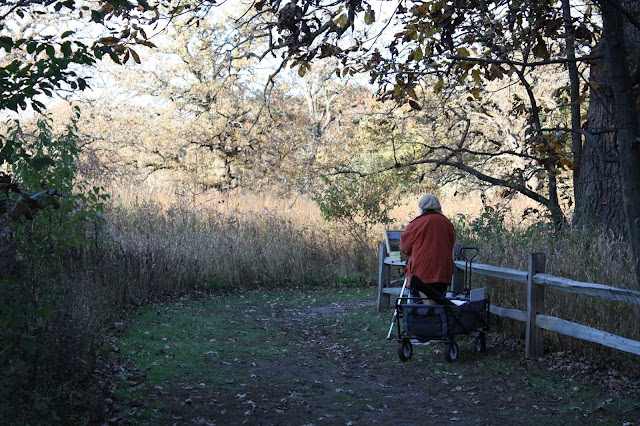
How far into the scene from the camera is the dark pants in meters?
8.02

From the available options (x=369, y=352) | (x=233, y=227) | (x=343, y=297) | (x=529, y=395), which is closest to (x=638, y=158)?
(x=529, y=395)

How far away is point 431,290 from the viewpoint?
316 inches

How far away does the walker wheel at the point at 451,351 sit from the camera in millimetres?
7891

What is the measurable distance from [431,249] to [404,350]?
132cm

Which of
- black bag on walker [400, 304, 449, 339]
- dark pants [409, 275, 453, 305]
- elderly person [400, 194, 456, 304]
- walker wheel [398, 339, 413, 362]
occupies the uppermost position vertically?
elderly person [400, 194, 456, 304]

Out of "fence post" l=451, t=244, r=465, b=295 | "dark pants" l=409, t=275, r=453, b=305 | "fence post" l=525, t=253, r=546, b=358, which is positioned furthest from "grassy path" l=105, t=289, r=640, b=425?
"fence post" l=451, t=244, r=465, b=295

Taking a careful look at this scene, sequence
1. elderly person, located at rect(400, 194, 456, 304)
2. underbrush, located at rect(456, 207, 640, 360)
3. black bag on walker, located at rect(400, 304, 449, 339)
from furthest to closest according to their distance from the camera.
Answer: elderly person, located at rect(400, 194, 456, 304), black bag on walker, located at rect(400, 304, 449, 339), underbrush, located at rect(456, 207, 640, 360)

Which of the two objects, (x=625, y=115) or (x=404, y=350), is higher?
(x=625, y=115)

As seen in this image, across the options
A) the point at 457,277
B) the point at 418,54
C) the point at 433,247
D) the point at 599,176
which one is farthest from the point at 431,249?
the point at 599,176

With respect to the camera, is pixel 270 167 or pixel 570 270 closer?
pixel 570 270

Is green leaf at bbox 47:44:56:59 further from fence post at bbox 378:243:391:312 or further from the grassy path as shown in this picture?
fence post at bbox 378:243:391:312

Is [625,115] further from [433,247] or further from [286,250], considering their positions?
[286,250]

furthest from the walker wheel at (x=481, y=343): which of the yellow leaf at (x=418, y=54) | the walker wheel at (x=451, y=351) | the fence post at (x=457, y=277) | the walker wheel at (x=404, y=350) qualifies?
the yellow leaf at (x=418, y=54)

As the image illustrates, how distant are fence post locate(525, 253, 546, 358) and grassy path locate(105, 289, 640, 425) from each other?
21 cm
